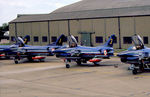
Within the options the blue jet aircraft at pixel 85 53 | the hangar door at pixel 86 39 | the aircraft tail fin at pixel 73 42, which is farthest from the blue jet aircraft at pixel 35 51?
the hangar door at pixel 86 39

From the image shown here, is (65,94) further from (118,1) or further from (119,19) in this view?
(118,1)

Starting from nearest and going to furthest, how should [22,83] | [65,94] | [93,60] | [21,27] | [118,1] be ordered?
[65,94] → [22,83] → [93,60] → [21,27] → [118,1]

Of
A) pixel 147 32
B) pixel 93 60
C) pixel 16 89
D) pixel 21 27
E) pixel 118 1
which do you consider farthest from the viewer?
pixel 118 1

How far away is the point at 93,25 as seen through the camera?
50406 millimetres

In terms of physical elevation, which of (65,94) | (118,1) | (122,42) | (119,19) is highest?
(118,1)

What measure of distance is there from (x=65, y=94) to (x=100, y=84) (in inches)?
143

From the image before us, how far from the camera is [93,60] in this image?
29.3 metres

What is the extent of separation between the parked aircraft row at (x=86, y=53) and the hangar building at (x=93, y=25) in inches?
558

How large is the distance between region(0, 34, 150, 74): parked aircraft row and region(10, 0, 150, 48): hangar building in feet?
46.5

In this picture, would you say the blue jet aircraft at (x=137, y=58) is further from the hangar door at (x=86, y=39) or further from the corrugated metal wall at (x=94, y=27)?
the hangar door at (x=86, y=39)

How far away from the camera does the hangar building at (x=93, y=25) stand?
45.3 m

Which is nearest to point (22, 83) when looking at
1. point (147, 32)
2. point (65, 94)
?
point (65, 94)

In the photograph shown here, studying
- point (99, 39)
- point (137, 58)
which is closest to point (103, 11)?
point (99, 39)

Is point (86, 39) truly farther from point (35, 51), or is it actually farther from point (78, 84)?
point (78, 84)
